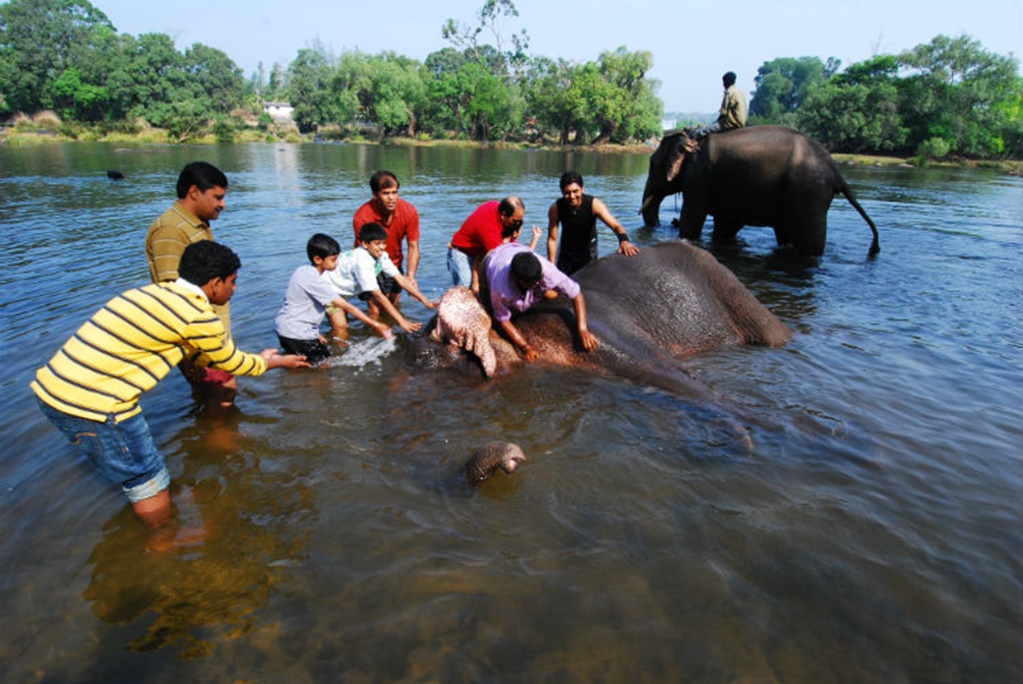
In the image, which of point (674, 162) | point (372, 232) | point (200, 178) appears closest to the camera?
point (200, 178)

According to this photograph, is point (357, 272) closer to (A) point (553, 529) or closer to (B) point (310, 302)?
(B) point (310, 302)

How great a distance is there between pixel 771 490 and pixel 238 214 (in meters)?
15.2

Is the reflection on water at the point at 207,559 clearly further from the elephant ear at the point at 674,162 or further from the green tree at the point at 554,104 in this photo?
the green tree at the point at 554,104

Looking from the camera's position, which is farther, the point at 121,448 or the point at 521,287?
the point at 521,287

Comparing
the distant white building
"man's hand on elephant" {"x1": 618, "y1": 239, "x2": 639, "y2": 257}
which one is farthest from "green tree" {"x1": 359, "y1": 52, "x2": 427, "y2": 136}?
"man's hand on elephant" {"x1": 618, "y1": 239, "x2": 639, "y2": 257}

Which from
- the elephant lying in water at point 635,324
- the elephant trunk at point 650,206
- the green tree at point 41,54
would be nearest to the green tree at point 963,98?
the elephant trunk at point 650,206

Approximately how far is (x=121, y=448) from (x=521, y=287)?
304 cm

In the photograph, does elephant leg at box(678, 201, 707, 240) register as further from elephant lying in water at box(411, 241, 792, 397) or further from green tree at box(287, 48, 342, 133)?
green tree at box(287, 48, 342, 133)

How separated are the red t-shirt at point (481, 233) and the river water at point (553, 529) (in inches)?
62.8

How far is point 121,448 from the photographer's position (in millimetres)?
3227

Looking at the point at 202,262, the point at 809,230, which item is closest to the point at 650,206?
the point at 809,230

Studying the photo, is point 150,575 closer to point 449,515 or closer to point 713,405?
point 449,515

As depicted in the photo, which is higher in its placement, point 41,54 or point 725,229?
point 41,54

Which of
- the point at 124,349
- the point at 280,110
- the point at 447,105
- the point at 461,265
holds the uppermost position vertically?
the point at 280,110
